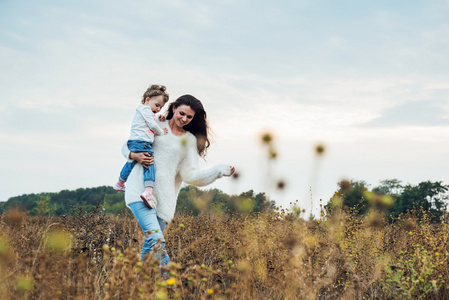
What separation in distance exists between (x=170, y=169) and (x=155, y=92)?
934 millimetres

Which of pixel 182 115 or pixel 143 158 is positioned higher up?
pixel 182 115

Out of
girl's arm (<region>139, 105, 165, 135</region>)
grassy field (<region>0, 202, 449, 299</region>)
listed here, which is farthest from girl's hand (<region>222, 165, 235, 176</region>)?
girl's arm (<region>139, 105, 165, 135</region>)

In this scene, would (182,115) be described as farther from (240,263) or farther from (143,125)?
(240,263)

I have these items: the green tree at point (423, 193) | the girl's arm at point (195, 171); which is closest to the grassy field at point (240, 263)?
the girl's arm at point (195, 171)

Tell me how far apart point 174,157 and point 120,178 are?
2.25 feet

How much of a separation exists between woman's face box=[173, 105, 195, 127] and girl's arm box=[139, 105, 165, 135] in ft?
0.82

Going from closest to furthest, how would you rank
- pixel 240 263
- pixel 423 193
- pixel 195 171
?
pixel 240 263
pixel 195 171
pixel 423 193

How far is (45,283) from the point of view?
2732 mm

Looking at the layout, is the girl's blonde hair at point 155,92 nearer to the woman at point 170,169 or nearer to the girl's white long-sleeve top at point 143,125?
the woman at point 170,169

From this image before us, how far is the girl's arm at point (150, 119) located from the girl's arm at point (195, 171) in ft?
1.29

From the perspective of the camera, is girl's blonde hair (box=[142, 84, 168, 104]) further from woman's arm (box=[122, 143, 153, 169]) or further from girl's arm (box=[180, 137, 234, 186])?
woman's arm (box=[122, 143, 153, 169])

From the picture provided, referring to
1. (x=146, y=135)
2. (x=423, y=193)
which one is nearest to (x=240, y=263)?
(x=146, y=135)

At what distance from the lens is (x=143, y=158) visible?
4.09 meters

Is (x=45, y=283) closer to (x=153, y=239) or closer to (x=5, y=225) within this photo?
(x=153, y=239)
